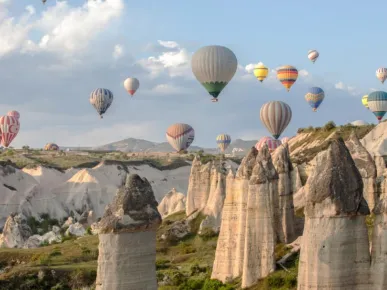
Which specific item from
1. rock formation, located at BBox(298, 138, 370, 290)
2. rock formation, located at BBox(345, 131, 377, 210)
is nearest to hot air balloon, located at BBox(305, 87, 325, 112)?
rock formation, located at BBox(345, 131, 377, 210)

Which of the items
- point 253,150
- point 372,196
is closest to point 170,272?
point 253,150

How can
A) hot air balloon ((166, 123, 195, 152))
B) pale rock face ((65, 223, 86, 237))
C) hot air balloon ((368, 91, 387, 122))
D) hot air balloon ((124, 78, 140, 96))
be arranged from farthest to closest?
hot air balloon ((166, 123, 195, 152))
hot air balloon ((124, 78, 140, 96))
hot air balloon ((368, 91, 387, 122))
pale rock face ((65, 223, 86, 237))

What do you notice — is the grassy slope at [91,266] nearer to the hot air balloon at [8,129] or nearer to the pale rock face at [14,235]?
the pale rock face at [14,235]

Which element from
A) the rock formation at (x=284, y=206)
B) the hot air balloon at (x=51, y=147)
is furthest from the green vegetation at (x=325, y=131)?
the hot air balloon at (x=51, y=147)

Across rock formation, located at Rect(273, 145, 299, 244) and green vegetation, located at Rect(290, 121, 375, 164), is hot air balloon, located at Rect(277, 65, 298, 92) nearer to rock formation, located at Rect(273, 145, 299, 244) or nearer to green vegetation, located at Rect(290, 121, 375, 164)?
green vegetation, located at Rect(290, 121, 375, 164)

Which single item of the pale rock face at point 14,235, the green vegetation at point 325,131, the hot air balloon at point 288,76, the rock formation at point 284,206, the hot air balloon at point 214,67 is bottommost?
the pale rock face at point 14,235

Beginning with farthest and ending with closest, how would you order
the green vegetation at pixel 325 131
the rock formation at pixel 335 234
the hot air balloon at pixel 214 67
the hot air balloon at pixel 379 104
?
the hot air balloon at pixel 379 104
the green vegetation at pixel 325 131
the hot air balloon at pixel 214 67
the rock formation at pixel 335 234
